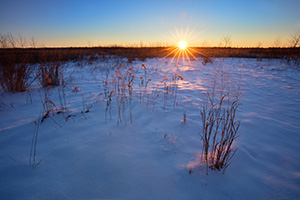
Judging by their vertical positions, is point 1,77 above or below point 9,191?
above

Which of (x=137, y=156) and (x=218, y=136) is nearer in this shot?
(x=137, y=156)

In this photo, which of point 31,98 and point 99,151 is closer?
point 99,151

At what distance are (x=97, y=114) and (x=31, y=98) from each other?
1761 mm

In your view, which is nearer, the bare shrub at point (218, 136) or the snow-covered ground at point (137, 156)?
the snow-covered ground at point (137, 156)

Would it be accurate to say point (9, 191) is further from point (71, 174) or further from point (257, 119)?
point (257, 119)

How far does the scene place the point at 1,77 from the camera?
3.11 meters

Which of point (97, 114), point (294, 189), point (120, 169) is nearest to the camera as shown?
point (294, 189)

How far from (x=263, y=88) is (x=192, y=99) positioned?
2564mm

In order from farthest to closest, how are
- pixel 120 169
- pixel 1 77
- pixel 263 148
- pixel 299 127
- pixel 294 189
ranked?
pixel 1 77 < pixel 299 127 < pixel 263 148 < pixel 120 169 < pixel 294 189

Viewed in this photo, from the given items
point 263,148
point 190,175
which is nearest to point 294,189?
point 263,148

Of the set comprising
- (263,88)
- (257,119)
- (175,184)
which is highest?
(263,88)

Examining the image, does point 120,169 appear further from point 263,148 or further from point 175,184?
point 263,148

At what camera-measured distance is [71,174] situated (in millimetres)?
1173

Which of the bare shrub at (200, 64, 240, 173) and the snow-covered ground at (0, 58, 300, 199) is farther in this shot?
the bare shrub at (200, 64, 240, 173)
